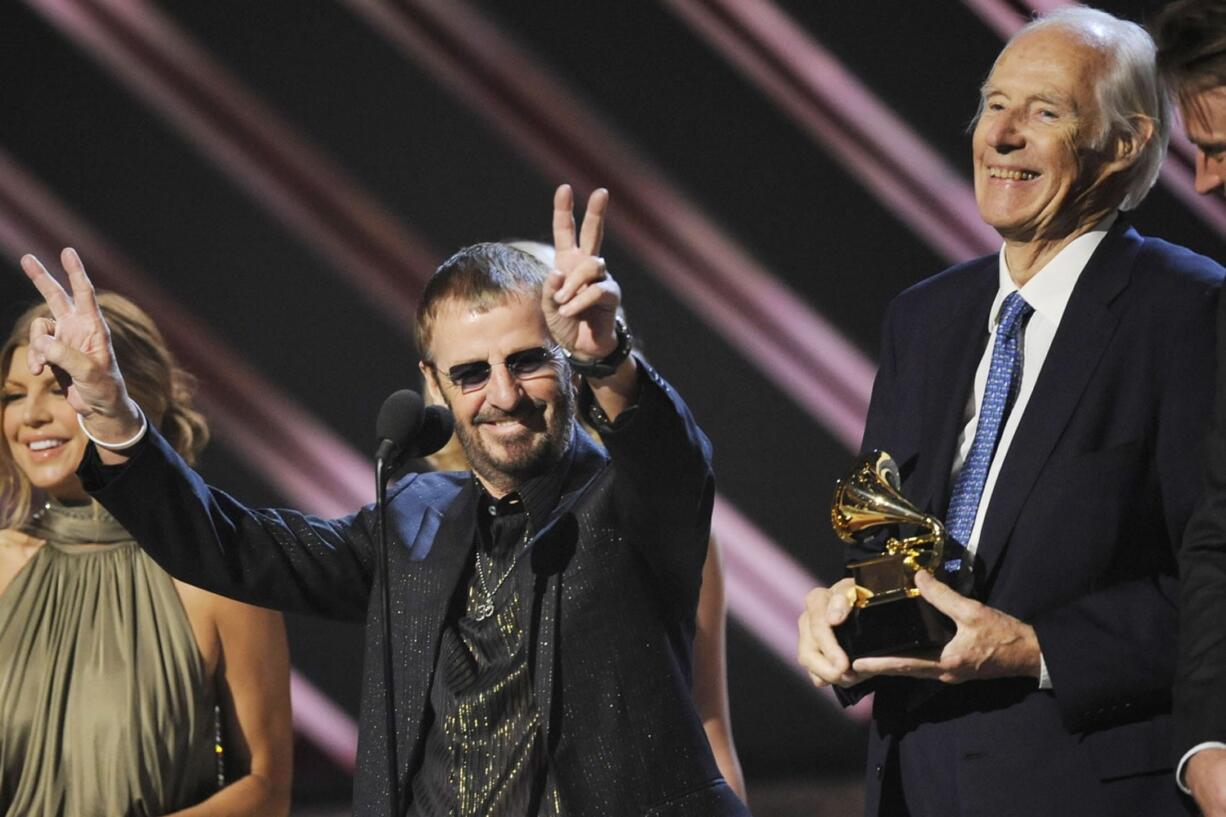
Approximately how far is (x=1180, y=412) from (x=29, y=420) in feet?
7.33

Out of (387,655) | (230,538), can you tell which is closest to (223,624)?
(230,538)

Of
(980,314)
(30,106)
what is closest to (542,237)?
(30,106)

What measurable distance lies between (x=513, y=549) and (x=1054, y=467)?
0.84 m

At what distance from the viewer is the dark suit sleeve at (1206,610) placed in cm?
193

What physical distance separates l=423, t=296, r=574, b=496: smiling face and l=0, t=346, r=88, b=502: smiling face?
3.71 ft

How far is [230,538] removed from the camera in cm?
263

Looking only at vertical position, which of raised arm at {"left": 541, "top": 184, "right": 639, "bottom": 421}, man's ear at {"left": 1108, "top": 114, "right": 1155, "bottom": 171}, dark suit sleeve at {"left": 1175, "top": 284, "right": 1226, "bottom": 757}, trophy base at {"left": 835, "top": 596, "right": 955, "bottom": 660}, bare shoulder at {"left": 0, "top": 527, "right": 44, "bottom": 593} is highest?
bare shoulder at {"left": 0, "top": 527, "right": 44, "bottom": 593}

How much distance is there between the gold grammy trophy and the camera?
206 centimetres

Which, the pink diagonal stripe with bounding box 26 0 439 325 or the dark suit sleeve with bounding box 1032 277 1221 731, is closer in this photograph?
the dark suit sleeve with bounding box 1032 277 1221 731

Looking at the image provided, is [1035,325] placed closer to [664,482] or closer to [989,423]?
[989,423]

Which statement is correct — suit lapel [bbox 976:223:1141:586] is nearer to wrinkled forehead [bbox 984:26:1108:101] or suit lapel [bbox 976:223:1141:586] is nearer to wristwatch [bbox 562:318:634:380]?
wrinkled forehead [bbox 984:26:1108:101]

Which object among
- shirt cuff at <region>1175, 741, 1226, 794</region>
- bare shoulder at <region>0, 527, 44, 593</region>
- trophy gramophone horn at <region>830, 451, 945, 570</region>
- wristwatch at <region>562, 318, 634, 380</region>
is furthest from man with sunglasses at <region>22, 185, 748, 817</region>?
bare shoulder at <region>0, 527, 44, 593</region>

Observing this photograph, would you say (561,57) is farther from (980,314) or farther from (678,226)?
(980,314)

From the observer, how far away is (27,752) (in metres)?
3.09
